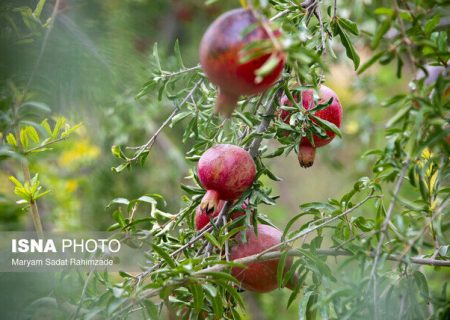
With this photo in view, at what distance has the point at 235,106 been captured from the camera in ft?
2.38

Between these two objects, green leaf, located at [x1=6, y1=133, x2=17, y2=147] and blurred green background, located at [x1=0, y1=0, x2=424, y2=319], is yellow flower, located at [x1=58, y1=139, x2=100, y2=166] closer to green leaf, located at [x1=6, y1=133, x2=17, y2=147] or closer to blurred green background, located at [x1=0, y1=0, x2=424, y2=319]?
blurred green background, located at [x1=0, y1=0, x2=424, y2=319]

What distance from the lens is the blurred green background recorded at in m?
1.05

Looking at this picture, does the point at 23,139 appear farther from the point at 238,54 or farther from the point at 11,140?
the point at 238,54

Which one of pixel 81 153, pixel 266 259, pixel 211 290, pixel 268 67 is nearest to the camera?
pixel 268 67

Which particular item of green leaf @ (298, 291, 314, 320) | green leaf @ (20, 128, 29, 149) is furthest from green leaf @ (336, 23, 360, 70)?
green leaf @ (20, 128, 29, 149)

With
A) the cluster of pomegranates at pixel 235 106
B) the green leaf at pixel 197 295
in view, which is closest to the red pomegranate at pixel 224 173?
the cluster of pomegranates at pixel 235 106

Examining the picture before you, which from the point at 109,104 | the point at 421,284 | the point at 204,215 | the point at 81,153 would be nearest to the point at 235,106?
the point at 204,215

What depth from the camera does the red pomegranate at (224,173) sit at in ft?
2.63

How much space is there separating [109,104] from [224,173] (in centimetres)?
78

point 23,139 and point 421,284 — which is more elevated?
point 23,139

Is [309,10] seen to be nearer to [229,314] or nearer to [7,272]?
[229,314]

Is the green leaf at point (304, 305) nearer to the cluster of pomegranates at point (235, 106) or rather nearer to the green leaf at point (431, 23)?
the cluster of pomegranates at point (235, 106)

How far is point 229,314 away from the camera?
2.88ft

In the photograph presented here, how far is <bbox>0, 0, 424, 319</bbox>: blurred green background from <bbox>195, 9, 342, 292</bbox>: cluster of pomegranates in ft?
0.33
